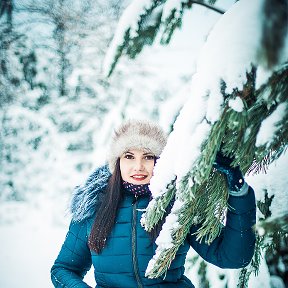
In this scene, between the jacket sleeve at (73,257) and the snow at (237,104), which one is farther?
the jacket sleeve at (73,257)

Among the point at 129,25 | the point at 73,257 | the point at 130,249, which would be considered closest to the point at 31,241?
the point at 73,257

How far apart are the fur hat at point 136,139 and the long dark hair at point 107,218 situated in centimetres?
17

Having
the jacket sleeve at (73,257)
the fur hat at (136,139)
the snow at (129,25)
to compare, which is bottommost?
the jacket sleeve at (73,257)

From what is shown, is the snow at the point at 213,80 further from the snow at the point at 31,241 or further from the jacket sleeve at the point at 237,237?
the snow at the point at 31,241

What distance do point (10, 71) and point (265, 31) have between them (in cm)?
1053

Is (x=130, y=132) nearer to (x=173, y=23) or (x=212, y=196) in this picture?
(x=173, y=23)

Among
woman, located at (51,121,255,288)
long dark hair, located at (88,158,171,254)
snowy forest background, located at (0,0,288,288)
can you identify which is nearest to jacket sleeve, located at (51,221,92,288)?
woman, located at (51,121,255,288)

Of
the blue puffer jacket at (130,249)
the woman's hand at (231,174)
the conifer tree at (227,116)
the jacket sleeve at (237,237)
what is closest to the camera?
the conifer tree at (227,116)

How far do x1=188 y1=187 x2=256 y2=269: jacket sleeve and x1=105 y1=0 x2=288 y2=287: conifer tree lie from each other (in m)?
0.12

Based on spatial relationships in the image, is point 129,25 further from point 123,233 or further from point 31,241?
point 31,241

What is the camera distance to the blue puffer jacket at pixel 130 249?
1368 mm

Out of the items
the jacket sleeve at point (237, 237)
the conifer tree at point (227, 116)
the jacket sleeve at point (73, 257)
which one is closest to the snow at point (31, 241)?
the jacket sleeve at point (73, 257)

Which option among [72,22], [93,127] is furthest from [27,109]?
Result: [72,22]

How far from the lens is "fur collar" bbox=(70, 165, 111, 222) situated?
200cm
